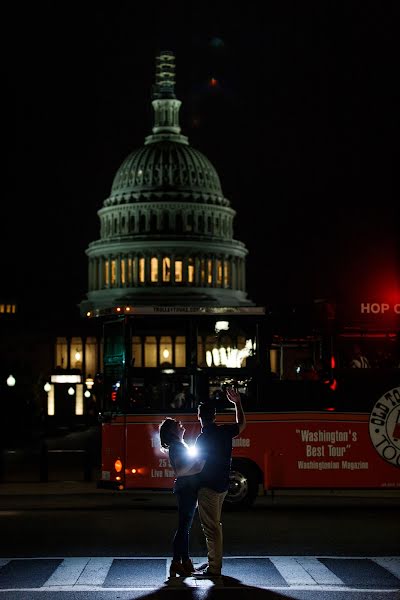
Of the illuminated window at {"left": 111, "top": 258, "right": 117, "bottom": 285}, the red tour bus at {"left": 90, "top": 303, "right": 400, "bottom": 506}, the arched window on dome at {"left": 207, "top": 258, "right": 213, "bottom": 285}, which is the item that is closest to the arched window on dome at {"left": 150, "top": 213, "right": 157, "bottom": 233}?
the illuminated window at {"left": 111, "top": 258, "right": 117, "bottom": 285}

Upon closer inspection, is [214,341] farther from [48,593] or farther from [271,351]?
[48,593]

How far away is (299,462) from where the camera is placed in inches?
831

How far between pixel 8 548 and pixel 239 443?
628 centimetres

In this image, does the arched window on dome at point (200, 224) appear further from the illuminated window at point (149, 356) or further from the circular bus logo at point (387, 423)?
the circular bus logo at point (387, 423)

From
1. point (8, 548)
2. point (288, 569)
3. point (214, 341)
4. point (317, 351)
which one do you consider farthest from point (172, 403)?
point (288, 569)

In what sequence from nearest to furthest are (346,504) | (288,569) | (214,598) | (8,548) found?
(214,598) → (288,569) → (8,548) → (346,504)

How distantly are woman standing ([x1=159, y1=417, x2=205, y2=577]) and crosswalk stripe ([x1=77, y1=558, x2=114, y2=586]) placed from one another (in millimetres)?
817

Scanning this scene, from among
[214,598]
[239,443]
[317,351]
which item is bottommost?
[214,598]

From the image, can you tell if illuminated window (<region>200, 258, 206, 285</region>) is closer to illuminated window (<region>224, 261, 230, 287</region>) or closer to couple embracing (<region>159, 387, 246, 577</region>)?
illuminated window (<region>224, 261, 230, 287</region>)

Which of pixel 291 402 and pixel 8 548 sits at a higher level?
pixel 291 402

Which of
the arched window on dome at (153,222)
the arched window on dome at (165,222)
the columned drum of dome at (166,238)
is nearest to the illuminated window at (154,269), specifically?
the columned drum of dome at (166,238)

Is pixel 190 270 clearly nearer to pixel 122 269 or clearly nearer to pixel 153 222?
pixel 153 222

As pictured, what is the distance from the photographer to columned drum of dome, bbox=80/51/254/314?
141000 millimetres

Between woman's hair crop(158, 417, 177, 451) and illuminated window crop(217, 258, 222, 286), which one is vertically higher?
illuminated window crop(217, 258, 222, 286)
